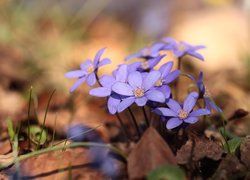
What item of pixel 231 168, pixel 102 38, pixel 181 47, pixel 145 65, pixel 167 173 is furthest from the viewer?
pixel 102 38

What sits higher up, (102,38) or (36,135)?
(36,135)

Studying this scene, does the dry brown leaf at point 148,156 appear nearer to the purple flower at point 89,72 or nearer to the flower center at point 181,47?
the purple flower at point 89,72

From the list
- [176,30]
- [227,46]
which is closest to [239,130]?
[227,46]

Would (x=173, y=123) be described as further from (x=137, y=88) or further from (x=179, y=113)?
(x=137, y=88)

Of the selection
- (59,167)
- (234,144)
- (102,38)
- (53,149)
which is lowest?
(102,38)


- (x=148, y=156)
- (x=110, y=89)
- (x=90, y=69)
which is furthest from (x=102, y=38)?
(x=148, y=156)

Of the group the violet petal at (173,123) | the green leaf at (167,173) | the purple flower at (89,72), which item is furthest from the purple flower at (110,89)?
the green leaf at (167,173)

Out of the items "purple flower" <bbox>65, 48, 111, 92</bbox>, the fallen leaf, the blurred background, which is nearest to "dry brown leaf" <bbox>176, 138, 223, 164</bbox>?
the fallen leaf

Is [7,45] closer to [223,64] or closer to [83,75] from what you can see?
[223,64]
